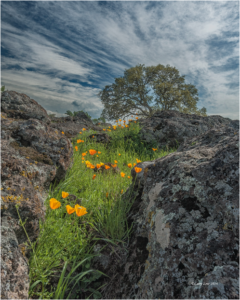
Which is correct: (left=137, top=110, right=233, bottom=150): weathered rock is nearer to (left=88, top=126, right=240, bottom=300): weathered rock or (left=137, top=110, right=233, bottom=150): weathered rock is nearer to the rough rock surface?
the rough rock surface

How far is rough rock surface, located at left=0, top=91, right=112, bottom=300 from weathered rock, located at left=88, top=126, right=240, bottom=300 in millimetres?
670

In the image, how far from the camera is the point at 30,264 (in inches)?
66.6

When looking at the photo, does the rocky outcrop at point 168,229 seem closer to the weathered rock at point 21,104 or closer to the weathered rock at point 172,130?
the weathered rock at point 21,104

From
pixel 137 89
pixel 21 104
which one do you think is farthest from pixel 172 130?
pixel 137 89

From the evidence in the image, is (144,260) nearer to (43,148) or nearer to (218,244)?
→ (218,244)

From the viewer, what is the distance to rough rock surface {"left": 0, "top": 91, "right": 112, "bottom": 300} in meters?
1.40

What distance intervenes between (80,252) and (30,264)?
447mm

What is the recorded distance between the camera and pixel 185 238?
1.20 metres

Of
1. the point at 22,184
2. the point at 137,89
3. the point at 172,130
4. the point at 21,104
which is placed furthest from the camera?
the point at 137,89

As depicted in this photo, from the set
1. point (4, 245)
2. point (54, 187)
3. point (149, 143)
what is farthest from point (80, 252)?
point (149, 143)

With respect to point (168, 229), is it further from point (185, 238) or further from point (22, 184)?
point (22, 184)

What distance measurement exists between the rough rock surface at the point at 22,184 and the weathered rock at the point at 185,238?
2.20 ft

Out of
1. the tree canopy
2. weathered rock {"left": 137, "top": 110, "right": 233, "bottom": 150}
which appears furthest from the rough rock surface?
the tree canopy

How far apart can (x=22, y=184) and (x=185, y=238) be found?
5.09 ft
